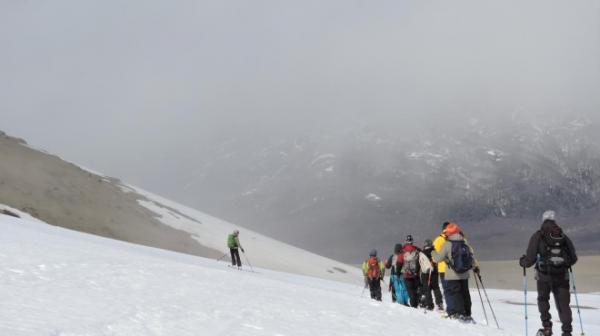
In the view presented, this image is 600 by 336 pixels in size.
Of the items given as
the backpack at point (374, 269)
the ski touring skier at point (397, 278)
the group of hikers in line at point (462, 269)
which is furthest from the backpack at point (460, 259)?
the backpack at point (374, 269)

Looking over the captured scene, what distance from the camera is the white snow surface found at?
217 ft

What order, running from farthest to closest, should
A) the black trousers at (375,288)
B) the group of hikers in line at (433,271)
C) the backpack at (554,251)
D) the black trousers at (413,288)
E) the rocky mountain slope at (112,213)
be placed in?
the rocky mountain slope at (112,213)
the black trousers at (375,288)
the black trousers at (413,288)
the group of hikers in line at (433,271)
the backpack at (554,251)

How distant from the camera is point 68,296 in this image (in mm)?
11430

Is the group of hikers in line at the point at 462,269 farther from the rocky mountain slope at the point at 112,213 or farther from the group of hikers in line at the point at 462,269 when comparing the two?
the rocky mountain slope at the point at 112,213

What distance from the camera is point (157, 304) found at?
12.0 meters

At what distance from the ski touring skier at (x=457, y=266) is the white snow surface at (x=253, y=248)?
154 ft

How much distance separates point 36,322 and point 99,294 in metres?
3.30

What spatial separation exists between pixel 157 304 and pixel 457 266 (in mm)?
7108

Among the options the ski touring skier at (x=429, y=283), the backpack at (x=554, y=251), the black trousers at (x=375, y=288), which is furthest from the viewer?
the black trousers at (x=375, y=288)

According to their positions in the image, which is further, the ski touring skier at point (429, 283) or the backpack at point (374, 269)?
the backpack at point (374, 269)

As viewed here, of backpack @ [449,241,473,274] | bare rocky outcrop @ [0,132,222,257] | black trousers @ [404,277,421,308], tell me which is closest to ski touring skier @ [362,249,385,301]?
black trousers @ [404,277,421,308]

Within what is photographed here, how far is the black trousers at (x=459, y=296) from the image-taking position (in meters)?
15.4

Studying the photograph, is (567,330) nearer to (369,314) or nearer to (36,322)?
(369,314)

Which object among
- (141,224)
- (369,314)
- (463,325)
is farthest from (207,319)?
(141,224)
